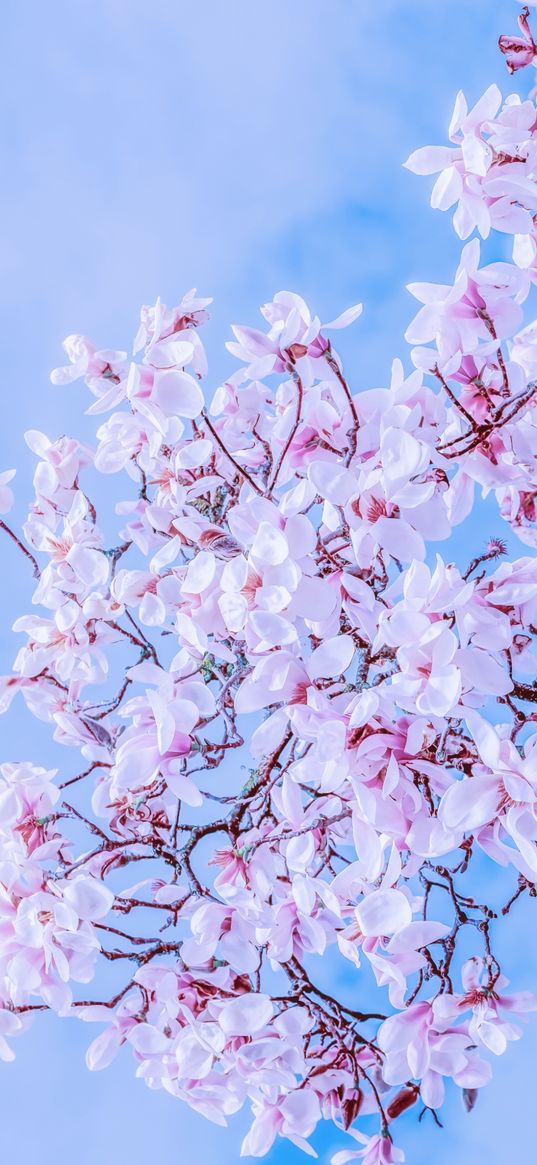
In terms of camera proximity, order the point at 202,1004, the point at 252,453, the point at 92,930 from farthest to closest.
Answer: the point at 252,453 → the point at 202,1004 → the point at 92,930

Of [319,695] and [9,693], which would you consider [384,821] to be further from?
[9,693]

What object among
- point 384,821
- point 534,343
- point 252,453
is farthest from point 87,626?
point 534,343

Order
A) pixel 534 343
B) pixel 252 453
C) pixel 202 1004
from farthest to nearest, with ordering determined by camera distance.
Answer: pixel 252 453 → pixel 534 343 → pixel 202 1004

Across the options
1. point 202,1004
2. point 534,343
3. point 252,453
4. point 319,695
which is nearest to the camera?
point 319,695

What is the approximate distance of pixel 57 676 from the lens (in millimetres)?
1777

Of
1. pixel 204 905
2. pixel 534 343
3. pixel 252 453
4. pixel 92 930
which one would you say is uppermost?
pixel 534 343

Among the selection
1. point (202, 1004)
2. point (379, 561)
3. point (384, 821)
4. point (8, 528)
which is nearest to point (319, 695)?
point (384, 821)

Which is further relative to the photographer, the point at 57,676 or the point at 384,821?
the point at 57,676

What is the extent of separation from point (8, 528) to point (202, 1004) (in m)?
0.92

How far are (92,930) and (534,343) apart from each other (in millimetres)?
1190

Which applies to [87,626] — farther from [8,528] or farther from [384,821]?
[384,821]

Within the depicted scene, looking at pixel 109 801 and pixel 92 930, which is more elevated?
pixel 109 801

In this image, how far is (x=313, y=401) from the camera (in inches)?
57.1

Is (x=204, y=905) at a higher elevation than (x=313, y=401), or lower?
lower
